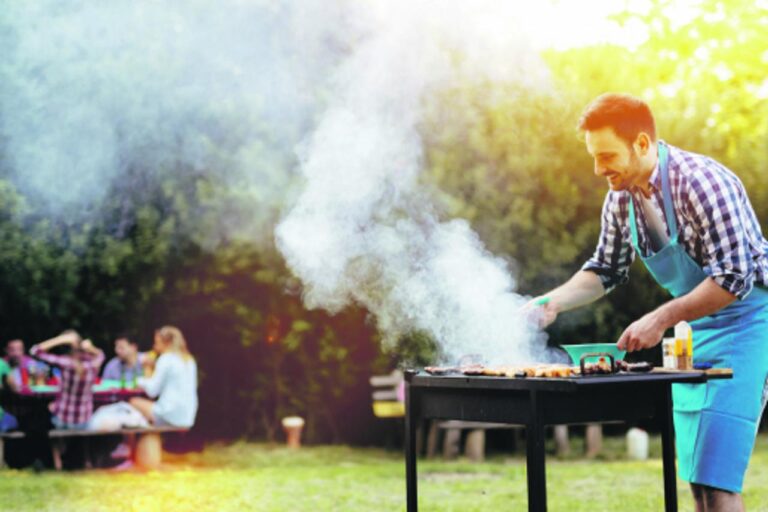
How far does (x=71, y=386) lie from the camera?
26.5ft

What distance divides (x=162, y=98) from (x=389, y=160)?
1938 mm

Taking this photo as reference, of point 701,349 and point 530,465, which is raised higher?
point 701,349

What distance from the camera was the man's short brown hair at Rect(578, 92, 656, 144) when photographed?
10.7 feet

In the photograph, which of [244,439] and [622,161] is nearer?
[622,161]

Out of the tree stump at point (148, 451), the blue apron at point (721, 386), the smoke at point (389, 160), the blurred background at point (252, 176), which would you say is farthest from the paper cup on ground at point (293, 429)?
the blue apron at point (721, 386)

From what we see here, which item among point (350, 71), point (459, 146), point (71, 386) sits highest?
point (350, 71)

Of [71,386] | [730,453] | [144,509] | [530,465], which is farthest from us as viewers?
[71,386]

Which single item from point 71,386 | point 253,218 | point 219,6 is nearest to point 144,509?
point 71,386

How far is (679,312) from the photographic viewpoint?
3135 mm

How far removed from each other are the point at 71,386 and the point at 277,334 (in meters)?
1.95

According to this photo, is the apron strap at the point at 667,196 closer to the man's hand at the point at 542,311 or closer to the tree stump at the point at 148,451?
the man's hand at the point at 542,311

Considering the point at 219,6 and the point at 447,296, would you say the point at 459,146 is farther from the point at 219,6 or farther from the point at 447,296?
the point at 447,296

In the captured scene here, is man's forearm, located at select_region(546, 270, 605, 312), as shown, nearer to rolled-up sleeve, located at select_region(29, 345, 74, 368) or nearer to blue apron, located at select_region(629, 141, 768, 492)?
blue apron, located at select_region(629, 141, 768, 492)

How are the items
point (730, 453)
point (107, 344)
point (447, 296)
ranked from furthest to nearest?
1. point (107, 344)
2. point (447, 296)
3. point (730, 453)
